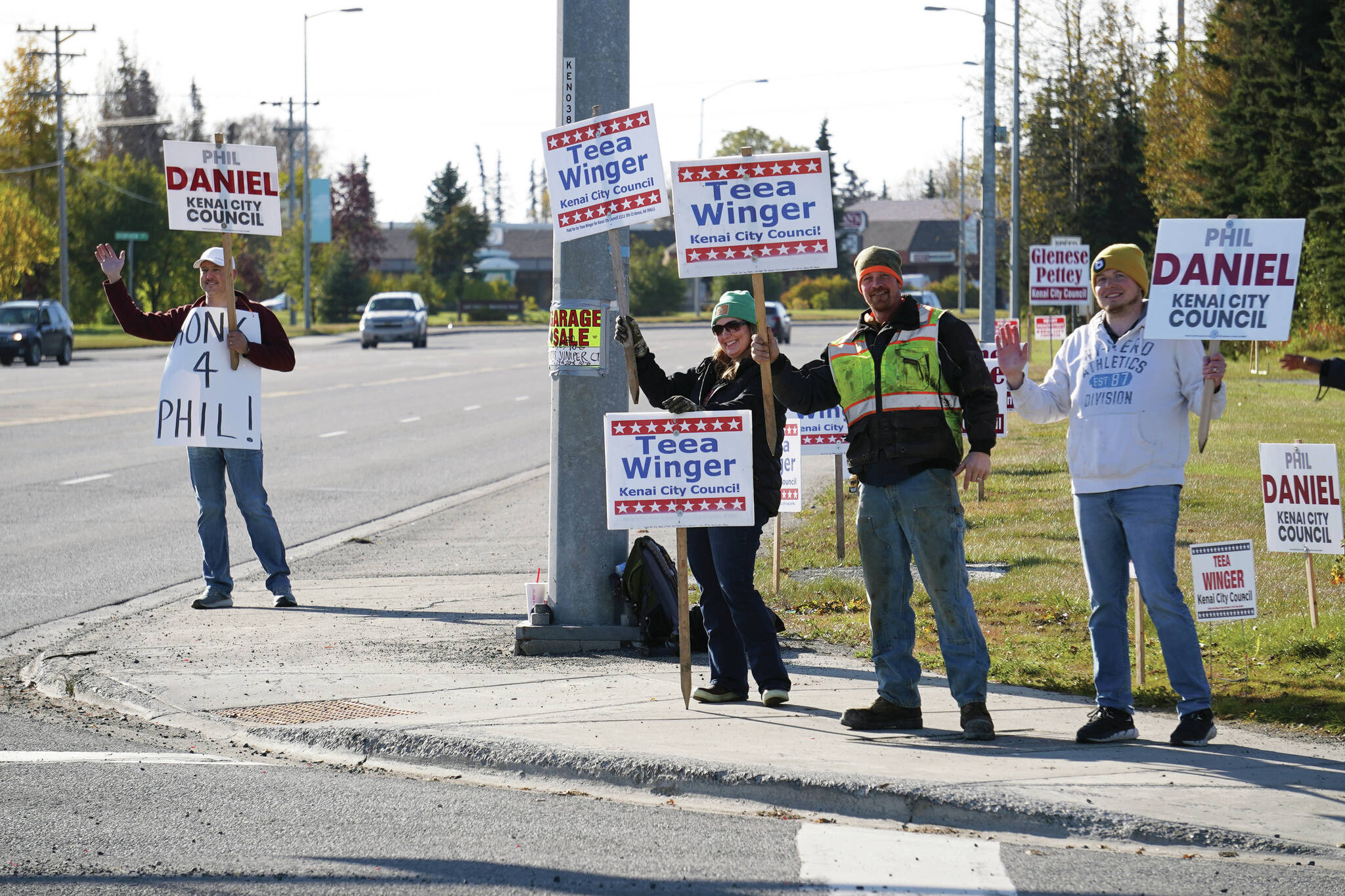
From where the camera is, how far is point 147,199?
217 feet

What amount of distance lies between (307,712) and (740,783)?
7.05 ft

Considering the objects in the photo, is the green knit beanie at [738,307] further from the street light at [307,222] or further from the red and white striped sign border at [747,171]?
the street light at [307,222]

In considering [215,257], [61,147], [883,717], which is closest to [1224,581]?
[883,717]

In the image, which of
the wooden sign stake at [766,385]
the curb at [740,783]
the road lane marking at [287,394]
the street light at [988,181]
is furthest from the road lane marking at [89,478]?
the street light at [988,181]

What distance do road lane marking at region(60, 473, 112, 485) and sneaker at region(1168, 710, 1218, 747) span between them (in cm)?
1241

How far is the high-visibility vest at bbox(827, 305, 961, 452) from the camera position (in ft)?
20.2

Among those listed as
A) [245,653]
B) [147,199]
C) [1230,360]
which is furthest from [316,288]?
[245,653]

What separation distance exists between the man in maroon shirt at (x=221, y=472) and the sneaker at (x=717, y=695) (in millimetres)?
3504

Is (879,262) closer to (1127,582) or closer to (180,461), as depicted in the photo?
(1127,582)

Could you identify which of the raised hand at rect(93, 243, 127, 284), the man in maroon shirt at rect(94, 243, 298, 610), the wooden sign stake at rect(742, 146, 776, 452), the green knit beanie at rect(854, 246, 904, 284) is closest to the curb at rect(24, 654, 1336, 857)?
the wooden sign stake at rect(742, 146, 776, 452)

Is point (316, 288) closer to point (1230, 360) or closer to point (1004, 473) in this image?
point (1230, 360)

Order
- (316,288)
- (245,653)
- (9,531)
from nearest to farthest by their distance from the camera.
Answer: (245,653) → (9,531) → (316,288)

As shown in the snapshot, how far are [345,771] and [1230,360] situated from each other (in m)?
36.0

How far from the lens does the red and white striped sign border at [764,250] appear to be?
6.97 metres
